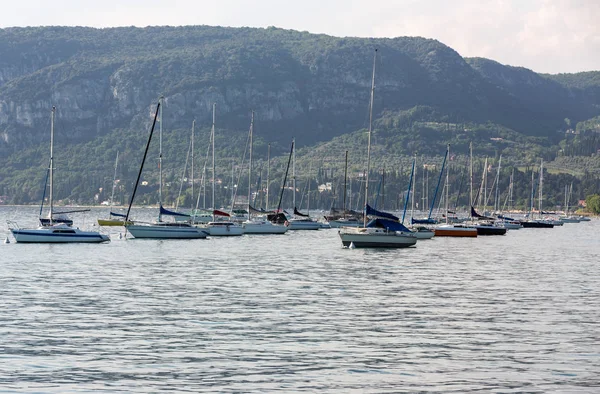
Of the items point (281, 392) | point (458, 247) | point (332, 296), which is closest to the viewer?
point (281, 392)

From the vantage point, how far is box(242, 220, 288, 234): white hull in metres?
126

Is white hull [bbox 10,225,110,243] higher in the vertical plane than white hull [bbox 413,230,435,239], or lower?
lower

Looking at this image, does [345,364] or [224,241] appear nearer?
[345,364]

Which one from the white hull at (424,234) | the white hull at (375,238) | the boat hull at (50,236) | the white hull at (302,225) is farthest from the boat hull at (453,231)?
the boat hull at (50,236)

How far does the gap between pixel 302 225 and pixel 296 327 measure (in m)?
109

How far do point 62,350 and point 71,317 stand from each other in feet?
26.4

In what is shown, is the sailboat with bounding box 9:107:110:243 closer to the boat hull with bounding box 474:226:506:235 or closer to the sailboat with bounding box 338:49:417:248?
the sailboat with bounding box 338:49:417:248

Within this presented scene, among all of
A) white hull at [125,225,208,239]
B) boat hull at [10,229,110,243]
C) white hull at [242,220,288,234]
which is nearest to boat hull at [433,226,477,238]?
white hull at [242,220,288,234]

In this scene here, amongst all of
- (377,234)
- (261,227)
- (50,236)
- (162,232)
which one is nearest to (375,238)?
(377,234)

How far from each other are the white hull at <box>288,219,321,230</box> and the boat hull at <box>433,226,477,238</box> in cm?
2490

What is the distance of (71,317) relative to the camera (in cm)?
4006

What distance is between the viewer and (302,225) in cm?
14688

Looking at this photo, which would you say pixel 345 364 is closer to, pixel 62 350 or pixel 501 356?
pixel 501 356

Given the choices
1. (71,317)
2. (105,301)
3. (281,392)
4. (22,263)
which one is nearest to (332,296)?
(105,301)
